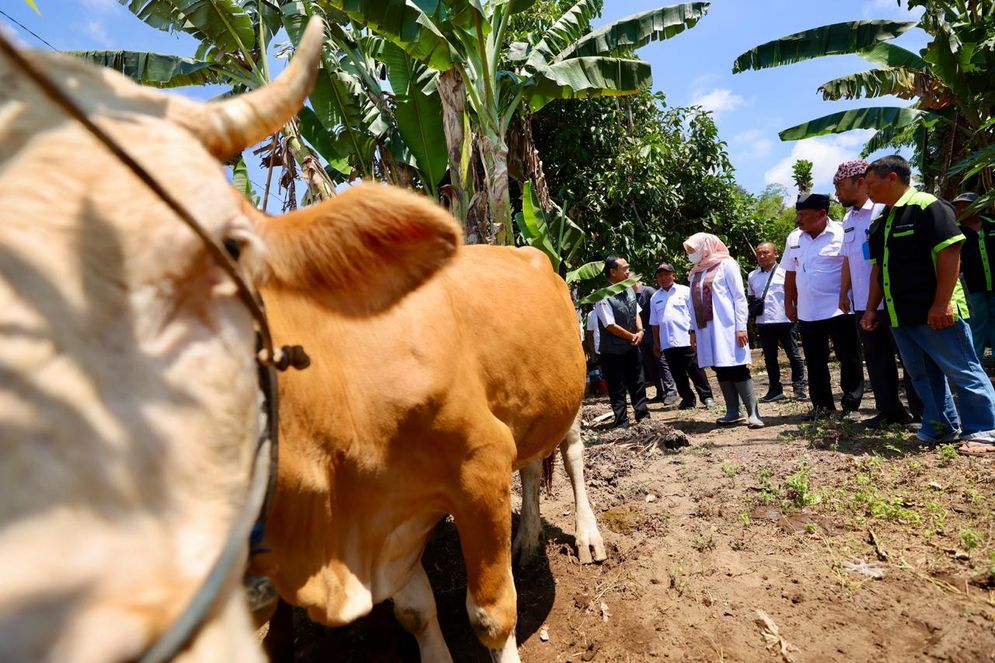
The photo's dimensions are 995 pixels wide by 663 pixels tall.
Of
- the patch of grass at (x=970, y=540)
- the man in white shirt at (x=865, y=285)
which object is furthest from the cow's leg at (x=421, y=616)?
the man in white shirt at (x=865, y=285)

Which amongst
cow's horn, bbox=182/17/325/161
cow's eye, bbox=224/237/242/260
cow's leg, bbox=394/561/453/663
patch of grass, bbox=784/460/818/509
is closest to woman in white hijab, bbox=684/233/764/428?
patch of grass, bbox=784/460/818/509

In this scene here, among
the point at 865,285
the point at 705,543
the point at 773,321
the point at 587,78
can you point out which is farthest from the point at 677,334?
the point at 705,543

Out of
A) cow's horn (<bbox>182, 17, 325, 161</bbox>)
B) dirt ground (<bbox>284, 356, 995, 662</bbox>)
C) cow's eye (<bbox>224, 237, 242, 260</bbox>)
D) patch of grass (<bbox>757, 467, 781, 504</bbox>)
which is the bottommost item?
dirt ground (<bbox>284, 356, 995, 662</bbox>)

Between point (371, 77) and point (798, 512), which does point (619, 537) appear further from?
point (371, 77)

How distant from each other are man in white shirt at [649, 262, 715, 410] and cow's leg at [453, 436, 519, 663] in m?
5.64

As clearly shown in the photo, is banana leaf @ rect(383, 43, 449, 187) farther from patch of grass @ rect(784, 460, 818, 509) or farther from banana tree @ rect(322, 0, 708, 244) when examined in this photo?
patch of grass @ rect(784, 460, 818, 509)

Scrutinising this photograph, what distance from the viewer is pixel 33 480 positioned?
2.26ft

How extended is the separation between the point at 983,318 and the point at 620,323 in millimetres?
3398

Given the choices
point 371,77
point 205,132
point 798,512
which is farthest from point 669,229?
point 205,132

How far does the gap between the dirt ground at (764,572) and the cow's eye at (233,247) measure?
2271 mm

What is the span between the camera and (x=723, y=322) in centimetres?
602

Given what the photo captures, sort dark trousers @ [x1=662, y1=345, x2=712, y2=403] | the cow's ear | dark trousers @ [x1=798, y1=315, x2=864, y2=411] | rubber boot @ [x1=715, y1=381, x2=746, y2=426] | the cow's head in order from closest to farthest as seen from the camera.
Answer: the cow's head < the cow's ear < dark trousers @ [x1=798, y1=315, x2=864, y2=411] < rubber boot @ [x1=715, y1=381, x2=746, y2=426] < dark trousers @ [x1=662, y1=345, x2=712, y2=403]

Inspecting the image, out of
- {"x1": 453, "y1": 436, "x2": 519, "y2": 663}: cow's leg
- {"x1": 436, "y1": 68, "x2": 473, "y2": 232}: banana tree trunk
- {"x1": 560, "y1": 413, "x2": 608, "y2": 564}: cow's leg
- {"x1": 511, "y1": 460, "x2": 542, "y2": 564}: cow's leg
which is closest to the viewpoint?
{"x1": 453, "y1": 436, "x2": 519, "y2": 663}: cow's leg

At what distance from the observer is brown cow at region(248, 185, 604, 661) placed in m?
1.45
